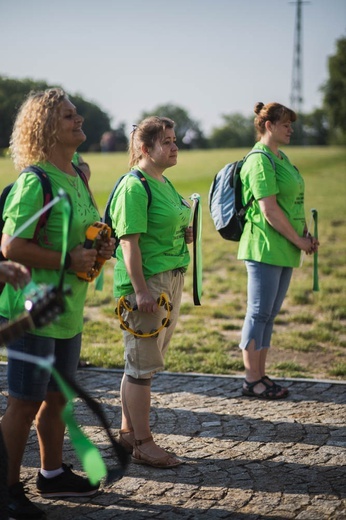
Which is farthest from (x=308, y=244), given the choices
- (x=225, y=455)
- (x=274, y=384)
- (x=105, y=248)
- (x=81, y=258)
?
(x=81, y=258)

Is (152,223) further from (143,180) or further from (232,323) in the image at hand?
(232,323)

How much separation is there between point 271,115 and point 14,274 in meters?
3.25

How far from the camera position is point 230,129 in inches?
4877

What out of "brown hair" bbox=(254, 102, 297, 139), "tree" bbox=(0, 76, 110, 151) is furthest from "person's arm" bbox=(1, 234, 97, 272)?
"brown hair" bbox=(254, 102, 297, 139)

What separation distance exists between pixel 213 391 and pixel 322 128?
10269 centimetres

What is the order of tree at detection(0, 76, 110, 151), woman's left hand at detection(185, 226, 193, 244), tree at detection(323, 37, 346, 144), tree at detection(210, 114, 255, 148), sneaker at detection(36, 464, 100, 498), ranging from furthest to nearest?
tree at detection(210, 114, 255, 148) → tree at detection(323, 37, 346, 144) → tree at detection(0, 76, 110, 151) → woman's left hand at detection(185, 226, 193, 244) → sneaker at detection(36, 464, 100, 498)

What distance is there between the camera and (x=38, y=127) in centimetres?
Result: 400

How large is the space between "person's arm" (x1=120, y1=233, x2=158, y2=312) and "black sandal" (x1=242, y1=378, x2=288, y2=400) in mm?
1909

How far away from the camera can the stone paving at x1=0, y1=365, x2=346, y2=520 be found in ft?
13.9

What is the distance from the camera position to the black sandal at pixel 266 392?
20.6 ft

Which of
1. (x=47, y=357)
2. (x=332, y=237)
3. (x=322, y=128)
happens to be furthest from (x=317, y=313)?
(x=322, y=128)

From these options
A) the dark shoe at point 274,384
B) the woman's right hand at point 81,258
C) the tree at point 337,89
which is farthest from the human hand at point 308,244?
the tree at point 337,89

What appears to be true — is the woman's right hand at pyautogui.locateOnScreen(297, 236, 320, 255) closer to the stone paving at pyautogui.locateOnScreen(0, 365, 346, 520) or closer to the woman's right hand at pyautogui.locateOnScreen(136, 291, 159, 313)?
the stone paving at pyautogui.locateOnScreen(0, 365, 346, 520)

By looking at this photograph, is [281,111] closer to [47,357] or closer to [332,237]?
[47,357]
